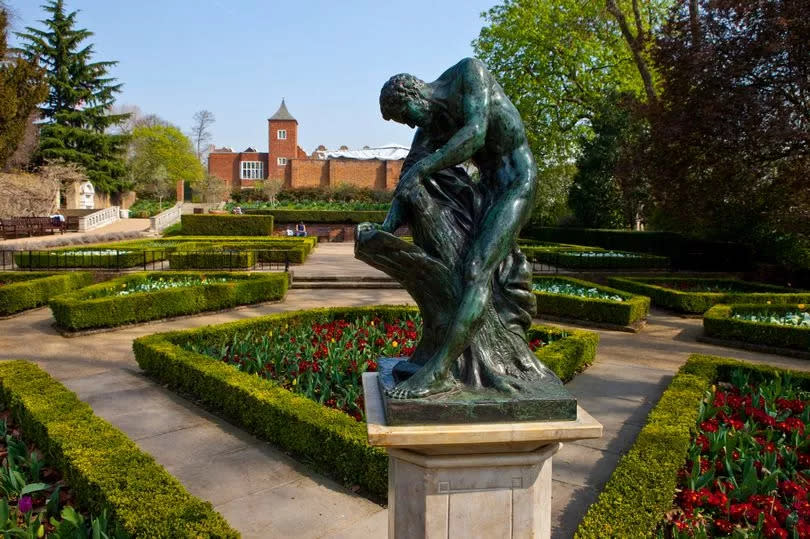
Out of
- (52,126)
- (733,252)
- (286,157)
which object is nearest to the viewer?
(733,252)

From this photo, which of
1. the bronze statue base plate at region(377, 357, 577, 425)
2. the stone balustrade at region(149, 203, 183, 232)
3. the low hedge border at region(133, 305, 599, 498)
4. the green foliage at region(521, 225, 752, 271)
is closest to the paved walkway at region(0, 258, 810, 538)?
the low hedge border at region(133, 305, 599, 498)

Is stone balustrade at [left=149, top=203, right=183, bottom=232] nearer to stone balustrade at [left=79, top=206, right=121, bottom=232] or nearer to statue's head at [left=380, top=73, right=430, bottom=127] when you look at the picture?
stone balustrade at [left=79, top=206, right=121, bottom=232]

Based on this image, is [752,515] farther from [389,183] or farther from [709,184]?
[389,183]

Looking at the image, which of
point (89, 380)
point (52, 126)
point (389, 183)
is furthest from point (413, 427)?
point (389, 183)

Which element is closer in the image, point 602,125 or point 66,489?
point 66,489

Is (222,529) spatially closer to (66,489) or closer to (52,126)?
(66,489)

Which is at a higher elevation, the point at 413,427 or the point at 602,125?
the point at 602,125

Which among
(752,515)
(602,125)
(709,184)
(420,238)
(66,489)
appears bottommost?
(66,489)

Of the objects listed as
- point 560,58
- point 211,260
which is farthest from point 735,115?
point 211,260

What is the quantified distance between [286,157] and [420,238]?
205 ft

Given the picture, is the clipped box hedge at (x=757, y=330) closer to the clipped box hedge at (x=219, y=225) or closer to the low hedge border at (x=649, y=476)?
the low hedge border at (x=649, y=476)

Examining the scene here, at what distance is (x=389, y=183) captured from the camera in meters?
56.3

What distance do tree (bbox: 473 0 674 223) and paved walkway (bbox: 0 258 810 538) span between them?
15340 mm

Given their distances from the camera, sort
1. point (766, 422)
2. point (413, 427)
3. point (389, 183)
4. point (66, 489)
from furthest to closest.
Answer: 1. point (389, 183)
2. point (766, 422)
3. point (66, 489)
4. point (413, 427)
